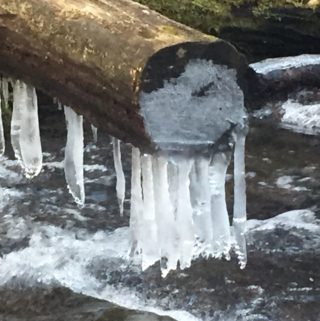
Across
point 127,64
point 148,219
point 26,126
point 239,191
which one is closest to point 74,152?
point 26,126

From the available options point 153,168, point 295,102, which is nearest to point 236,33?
point 295,102

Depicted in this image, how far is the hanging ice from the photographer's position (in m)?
3.35

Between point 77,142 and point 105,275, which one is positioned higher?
point 77,142

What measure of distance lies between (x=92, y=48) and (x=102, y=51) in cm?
5

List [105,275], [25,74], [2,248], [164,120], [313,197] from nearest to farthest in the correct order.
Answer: [164,120] < [25,74] < [105,275] < [2,248] < [313,197]

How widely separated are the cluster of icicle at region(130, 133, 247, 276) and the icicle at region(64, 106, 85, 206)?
1.10ft

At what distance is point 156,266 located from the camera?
190 inches

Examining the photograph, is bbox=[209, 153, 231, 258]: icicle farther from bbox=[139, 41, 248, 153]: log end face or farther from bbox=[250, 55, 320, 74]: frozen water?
bbox=[250, 55, 320, 74]: frozen water

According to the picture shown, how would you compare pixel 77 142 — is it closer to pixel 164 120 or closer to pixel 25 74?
pixel 25 74

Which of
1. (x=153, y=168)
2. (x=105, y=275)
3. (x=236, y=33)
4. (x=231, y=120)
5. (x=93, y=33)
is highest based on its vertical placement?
(x=93, y=33)

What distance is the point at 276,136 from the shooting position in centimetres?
696

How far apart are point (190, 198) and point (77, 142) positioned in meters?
0.64

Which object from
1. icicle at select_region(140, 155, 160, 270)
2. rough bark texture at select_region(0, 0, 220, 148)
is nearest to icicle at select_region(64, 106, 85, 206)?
rough bark texture at select_region(0, 0, 220, 148)

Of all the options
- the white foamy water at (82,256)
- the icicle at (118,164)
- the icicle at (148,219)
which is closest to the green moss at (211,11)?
the white foamy water at (82,256)
